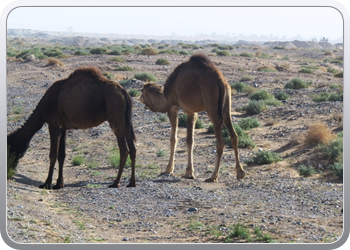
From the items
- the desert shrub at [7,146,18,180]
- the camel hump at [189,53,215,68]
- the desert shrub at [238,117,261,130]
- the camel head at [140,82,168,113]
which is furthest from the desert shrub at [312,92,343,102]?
the desert shrub at [7,146,18,180]

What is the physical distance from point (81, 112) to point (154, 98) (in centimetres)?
291

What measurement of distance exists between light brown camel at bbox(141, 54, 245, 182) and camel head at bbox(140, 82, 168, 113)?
24 cm

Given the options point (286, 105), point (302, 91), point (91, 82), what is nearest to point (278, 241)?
point (91, 82)

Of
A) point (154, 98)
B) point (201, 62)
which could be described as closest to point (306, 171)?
point (201, 62)

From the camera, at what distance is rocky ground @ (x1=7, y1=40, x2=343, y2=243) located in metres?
8.39

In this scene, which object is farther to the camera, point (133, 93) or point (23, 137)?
point (133, 93)

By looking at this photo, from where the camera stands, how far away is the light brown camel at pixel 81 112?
11836 millimetres

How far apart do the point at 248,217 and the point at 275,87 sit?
20.1 metres

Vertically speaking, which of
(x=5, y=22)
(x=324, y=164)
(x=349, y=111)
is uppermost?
(x=5, y=22)

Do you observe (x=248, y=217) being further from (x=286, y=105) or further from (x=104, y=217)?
(x=286, y=105)

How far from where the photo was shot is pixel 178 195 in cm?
1084

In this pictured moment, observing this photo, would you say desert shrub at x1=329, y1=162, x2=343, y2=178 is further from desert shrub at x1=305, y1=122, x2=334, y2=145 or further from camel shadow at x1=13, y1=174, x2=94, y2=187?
camel shadow at x1=13, y1=174, x2=94, y2=187

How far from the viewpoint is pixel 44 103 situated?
12273 mm

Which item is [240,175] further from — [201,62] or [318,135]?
[318,135]
